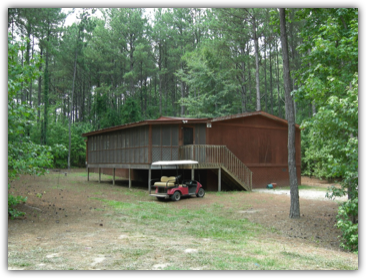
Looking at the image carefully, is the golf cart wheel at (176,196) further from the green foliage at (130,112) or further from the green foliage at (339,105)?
the green foliage at (130,112)

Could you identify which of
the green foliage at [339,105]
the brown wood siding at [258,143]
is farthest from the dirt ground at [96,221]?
the brown wood siding at [258,143]

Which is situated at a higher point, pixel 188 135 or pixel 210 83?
pixel 210 83

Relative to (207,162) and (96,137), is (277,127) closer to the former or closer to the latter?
(207,162)

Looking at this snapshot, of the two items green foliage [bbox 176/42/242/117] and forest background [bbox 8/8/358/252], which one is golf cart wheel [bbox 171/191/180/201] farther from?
green foliage [bbox 176/42/242/117]

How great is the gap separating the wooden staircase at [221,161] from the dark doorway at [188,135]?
28.8 inches

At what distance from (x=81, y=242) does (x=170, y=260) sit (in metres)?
2.34

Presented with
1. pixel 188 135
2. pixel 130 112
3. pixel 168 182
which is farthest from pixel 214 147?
pixel 130 112

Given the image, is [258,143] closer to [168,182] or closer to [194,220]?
[168,182]

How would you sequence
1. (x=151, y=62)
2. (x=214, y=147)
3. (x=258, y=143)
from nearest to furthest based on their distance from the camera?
1. (x=214, y=147)
2. (x=258, y=143)
3. (x=151, y=62)

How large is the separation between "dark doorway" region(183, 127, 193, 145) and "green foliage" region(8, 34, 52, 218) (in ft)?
31.4

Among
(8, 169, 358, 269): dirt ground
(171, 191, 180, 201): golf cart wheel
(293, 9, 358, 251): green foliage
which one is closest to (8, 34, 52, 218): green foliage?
(8, 169, 358, 269): dirt ground

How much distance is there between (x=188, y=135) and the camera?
711 inches

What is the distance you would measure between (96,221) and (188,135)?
9636mm
